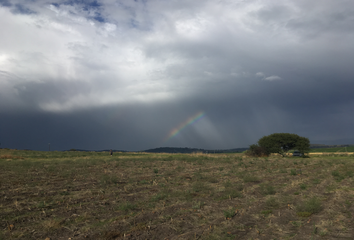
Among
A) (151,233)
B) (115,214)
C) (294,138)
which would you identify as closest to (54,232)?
(115,214)

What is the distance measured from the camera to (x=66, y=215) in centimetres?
951

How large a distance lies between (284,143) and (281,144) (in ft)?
3.15

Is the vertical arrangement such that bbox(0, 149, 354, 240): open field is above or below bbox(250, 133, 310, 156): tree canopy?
below

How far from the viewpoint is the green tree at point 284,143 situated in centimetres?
6699

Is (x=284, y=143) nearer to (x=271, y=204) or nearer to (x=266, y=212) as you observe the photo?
(x=271, y=204)

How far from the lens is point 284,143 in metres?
68.2

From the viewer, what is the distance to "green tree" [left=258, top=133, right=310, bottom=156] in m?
67.0

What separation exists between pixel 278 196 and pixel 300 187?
141 inches

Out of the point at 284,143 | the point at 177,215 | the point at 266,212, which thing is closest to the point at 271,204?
the point at 266,212

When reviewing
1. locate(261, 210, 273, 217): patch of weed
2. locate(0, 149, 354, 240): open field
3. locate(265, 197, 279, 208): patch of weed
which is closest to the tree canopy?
locate(0, 149, 354, 240): open field

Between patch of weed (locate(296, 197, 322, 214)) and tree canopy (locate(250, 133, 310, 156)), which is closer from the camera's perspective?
patch of weed (locate(296, 197, 322, 214))

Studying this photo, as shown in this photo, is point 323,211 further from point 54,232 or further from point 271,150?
point 271,150

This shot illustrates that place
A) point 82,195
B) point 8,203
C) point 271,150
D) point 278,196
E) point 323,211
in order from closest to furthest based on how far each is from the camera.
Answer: point 323,211, point 8,203, point 278,196, point 82,195, point 271,150

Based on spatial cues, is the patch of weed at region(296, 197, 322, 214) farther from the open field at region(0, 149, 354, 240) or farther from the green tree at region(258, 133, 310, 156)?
the green tree at region(258, 133, 310, 156)
